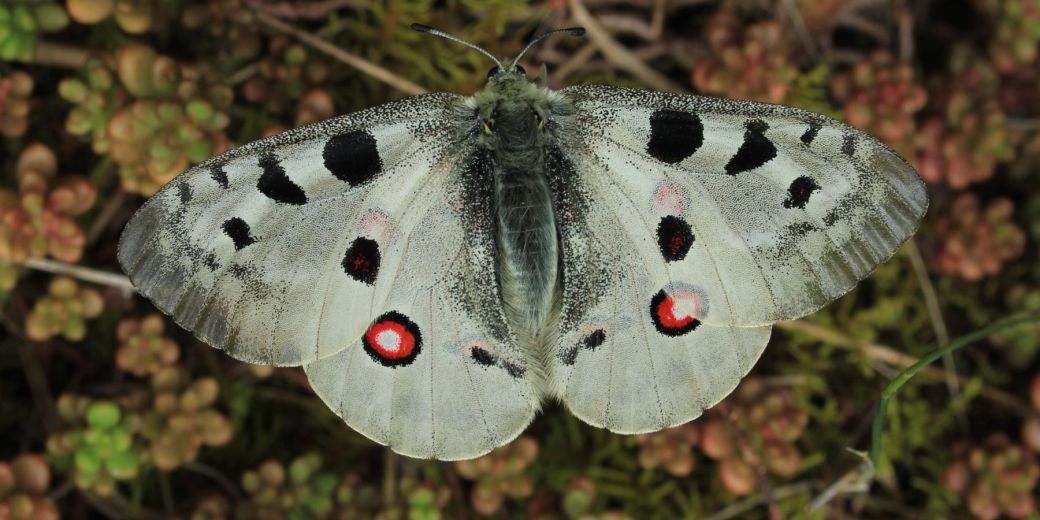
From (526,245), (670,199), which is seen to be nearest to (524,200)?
(526,245)

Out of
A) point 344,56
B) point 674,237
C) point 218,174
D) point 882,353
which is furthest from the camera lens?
point 882,353

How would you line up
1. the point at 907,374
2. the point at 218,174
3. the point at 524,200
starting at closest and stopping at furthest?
the point at 218,174, the point at 524,200, the point at 907,374

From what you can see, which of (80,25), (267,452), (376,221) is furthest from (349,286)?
(80,25)

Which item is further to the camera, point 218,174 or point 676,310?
point 676,310

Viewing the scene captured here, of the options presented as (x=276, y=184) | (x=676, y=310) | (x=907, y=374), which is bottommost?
(x=907, y=374)

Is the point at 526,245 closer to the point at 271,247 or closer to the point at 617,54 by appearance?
the point at 271,247

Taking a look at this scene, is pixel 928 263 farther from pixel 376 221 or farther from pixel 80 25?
pixel 80 25

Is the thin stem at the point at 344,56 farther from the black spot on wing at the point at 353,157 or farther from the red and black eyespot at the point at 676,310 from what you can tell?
the red and black eyespot at the point at 676,310

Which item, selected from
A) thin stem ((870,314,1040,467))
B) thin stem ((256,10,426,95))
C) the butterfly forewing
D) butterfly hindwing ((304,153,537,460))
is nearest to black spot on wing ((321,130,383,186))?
the butterfly forewing

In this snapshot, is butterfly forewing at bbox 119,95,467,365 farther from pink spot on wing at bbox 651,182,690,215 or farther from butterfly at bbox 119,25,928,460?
pink spot on wing at bbox 651,182,690,215
